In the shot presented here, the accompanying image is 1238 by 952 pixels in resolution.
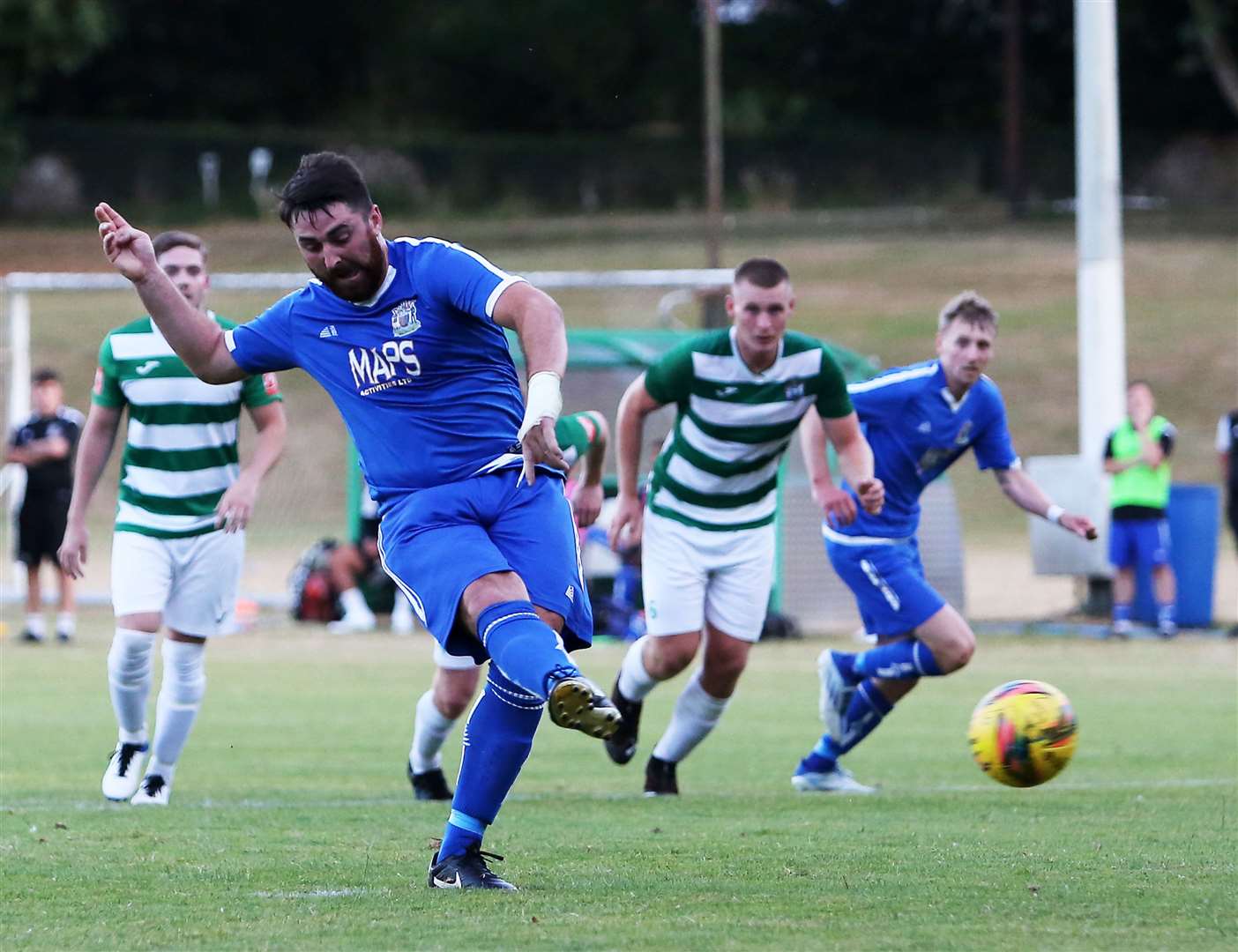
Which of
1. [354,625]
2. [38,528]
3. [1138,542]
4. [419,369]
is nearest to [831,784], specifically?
[419,369]

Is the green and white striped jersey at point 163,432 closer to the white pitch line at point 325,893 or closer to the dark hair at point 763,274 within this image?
the dark hair at point 763,274

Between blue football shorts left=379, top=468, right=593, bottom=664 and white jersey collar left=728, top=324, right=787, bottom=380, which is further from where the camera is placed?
white jersey collar left=728, top=324, right=787, bottom=380

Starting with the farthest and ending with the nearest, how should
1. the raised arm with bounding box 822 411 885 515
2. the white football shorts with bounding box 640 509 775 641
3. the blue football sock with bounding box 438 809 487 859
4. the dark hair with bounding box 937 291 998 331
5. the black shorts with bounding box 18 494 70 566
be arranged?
the black shorts with bounding box 18 494 70 566, the dark hair with bounding box 937 291 998 331, the white football shorts with bounding box 640 509 775 641, the raised arm with bounding box 822 411 885 515, the blue football sock with bounding box 438 809 487 859

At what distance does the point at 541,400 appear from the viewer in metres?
5.04

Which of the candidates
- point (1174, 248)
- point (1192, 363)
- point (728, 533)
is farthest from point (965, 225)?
point (728, 533)

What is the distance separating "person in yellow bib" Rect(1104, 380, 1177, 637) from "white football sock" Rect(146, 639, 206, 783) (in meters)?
10.8

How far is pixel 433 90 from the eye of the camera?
196 ft

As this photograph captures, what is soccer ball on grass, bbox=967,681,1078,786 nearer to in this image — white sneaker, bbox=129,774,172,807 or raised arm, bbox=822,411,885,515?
raised arm, bbox=822,411,885,515

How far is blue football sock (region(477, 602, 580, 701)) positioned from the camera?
5074 mm

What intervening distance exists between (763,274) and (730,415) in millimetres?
597

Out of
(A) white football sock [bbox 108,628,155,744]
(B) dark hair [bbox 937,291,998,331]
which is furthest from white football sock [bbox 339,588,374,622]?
(B) dark hair [bbox 937,291,998,331]

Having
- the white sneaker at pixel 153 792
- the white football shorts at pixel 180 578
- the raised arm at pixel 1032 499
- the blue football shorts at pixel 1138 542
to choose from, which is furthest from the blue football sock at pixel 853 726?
the blue football shorts at pixel 1138 542

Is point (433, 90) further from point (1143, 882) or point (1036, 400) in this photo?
point (1143, 882)

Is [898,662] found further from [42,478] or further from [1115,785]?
[42,478]
